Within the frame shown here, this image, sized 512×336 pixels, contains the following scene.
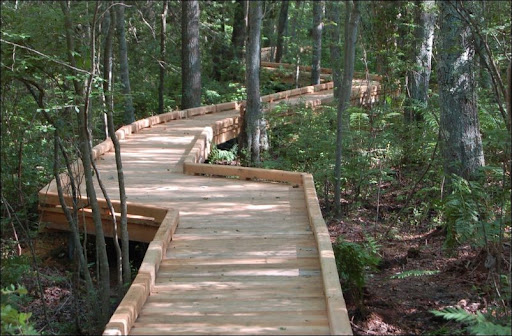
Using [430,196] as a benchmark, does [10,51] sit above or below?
above

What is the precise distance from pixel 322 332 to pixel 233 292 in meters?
1.33

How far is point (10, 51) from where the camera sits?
6824 millimetres

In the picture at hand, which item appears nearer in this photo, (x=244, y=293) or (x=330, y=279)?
(x=330, y=279)

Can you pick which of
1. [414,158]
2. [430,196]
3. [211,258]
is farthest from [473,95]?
[211,258]

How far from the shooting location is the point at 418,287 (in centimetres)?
791

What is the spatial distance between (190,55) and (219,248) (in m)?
13.1

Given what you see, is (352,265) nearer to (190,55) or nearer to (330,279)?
(330,279)

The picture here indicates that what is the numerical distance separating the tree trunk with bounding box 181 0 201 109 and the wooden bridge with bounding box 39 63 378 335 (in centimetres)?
677

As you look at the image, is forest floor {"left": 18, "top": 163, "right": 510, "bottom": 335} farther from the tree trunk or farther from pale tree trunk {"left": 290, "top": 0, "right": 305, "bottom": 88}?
pale tree trunk {"left": 290, "top": 0, "right": 305, "bottom": 88}

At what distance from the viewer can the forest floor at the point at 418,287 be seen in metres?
6.81

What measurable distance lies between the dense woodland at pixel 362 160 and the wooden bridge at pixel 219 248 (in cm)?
58

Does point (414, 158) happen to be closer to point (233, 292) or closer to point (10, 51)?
point (233, 292)

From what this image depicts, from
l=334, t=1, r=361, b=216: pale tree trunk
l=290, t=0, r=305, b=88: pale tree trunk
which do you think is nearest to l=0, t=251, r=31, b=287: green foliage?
l=334, t=1, r=361, b=216: pale tree trunk

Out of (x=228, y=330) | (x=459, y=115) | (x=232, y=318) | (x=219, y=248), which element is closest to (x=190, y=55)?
(x=459, y=115)
